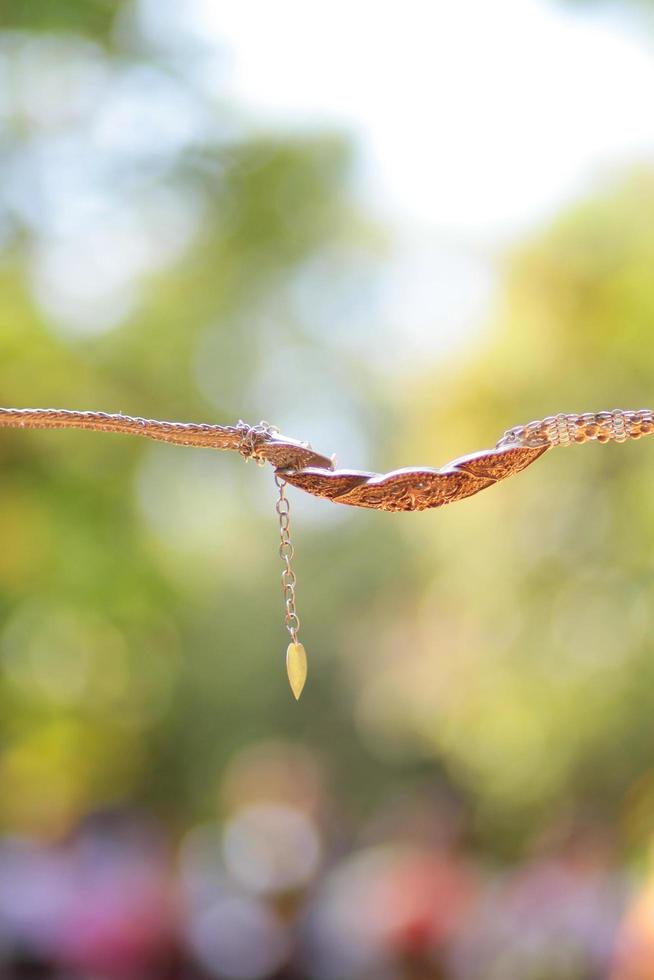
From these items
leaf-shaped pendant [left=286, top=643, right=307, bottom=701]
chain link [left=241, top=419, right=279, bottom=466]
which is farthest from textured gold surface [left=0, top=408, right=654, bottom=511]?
leaf-shaped pendant [left=286, top=643, right=307, bottom=701]

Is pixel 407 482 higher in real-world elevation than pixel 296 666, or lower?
higher

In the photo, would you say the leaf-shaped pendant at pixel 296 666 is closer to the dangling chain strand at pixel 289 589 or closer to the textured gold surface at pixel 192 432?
the dangling chain strand at pixel 289 589

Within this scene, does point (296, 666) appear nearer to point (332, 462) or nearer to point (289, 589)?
point (289, 589)

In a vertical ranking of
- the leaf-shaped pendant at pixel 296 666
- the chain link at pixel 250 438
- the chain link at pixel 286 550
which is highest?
the chain link at pixel 250 438

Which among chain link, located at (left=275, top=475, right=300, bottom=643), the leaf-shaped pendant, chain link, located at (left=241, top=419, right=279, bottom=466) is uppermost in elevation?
chain link, located at (left=241, top=419, right=279, bottom=466)

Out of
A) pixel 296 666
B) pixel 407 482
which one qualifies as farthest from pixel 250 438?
pixel 296 666

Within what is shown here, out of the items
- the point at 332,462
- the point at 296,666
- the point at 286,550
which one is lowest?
the point at 296,666

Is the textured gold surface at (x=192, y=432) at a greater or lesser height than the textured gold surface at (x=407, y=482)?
greater

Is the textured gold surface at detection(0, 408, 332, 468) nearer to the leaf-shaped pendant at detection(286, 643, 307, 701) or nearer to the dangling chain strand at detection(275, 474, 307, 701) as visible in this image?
the dangling chain strand at detection(275, 474, 307, 701)

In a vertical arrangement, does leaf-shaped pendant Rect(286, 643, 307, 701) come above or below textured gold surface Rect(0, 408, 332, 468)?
below

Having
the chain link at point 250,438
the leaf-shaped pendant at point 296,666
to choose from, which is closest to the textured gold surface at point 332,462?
the chain link at point 250,438

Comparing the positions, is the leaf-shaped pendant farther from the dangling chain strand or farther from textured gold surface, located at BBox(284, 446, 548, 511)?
textured gold surface, located at BBox(284, 446, 548, 511)
